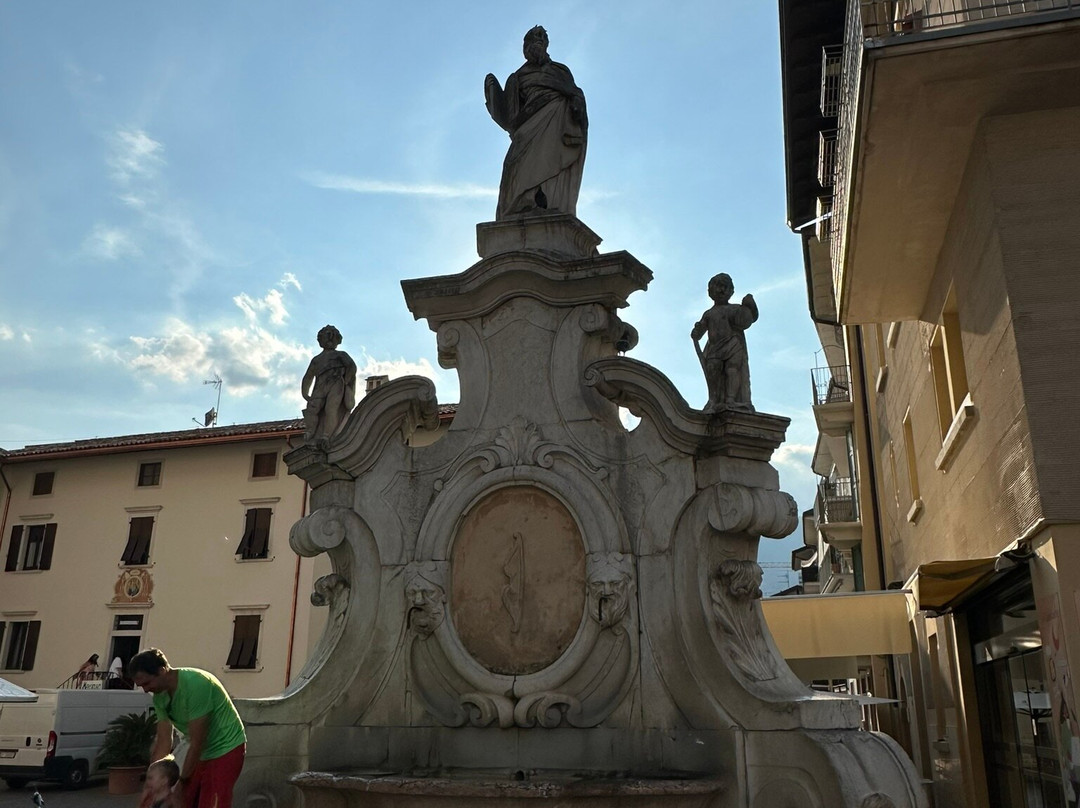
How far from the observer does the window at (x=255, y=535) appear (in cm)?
2905

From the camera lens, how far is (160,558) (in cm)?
3016

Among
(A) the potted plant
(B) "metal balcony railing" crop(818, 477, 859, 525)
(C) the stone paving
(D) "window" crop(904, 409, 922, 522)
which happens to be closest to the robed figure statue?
(D) "window" crop(904, 409, 922, 522)

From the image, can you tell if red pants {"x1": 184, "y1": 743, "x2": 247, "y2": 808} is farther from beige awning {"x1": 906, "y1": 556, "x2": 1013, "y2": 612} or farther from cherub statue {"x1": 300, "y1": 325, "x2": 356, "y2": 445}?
beige awning {"x1": 906, "y1": 556, "x2": 1013, "y2": 612}

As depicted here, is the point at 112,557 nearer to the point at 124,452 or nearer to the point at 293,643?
the point at 124,452

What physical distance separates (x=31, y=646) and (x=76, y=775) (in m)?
10.0

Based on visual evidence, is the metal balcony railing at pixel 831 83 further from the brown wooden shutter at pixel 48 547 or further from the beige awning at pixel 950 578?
the brown wooden shutter at pixel 48 547

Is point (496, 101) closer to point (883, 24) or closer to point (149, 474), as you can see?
point (883, 24)

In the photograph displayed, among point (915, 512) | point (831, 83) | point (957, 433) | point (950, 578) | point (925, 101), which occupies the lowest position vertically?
point (950, 578)

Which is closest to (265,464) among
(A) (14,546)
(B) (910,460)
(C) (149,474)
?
(C) (149,474)

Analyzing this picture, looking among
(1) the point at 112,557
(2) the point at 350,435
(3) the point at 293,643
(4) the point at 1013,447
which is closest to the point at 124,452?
(1) the point at 112,557

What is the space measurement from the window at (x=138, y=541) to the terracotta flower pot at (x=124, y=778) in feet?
32.8

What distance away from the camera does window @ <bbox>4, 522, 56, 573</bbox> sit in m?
31.6

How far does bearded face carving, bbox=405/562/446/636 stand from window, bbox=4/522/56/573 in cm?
2809

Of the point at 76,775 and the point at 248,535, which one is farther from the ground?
the point at 248,535
